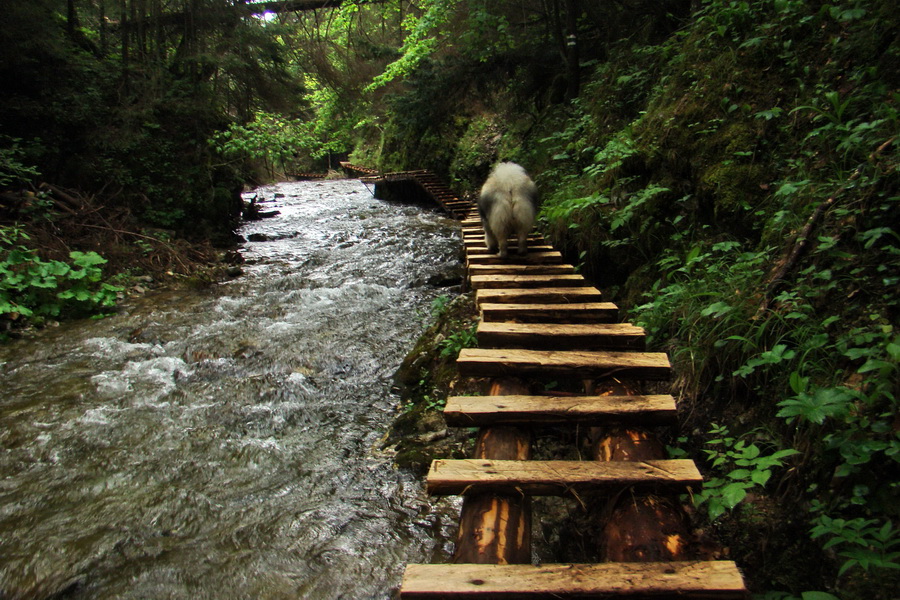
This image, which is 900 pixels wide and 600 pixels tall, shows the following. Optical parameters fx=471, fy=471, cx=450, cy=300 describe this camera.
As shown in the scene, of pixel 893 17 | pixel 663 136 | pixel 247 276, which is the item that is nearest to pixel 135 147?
pixel 247 276

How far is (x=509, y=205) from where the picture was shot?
505 cm

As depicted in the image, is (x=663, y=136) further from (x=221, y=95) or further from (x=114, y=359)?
(x=221, y=95)

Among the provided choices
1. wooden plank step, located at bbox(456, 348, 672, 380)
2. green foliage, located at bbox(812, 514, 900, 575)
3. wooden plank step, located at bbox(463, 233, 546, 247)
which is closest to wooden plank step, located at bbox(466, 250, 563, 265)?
wooden plank step, located at bbox(463, 233, 546, 247)

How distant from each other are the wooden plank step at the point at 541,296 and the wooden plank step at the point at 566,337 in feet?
2.12

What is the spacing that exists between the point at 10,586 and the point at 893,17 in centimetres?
616

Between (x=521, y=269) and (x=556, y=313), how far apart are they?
4.18 ft

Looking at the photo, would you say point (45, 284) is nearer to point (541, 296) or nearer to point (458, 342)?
point (458, 342)

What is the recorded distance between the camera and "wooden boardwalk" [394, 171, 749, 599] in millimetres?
1513

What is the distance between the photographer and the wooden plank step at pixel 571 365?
2775 mm

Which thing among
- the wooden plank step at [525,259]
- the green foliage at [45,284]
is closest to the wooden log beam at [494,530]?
the wooden plank step at [525,259]

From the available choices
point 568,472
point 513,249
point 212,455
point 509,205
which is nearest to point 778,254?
point 568,472

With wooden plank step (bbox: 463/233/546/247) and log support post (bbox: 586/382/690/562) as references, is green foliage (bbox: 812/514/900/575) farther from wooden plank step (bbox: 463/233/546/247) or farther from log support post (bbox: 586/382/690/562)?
wooden plank step (bbox: 463/233/546/247)

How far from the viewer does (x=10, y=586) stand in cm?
240

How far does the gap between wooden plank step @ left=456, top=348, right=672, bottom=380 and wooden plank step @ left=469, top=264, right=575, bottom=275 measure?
1870 millimetres
